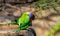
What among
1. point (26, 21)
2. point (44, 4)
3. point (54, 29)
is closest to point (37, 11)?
point (44, 4)

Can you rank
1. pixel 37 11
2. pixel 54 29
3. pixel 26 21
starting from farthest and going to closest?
pixel 37 11, pixel 54 29, pixel 26 21

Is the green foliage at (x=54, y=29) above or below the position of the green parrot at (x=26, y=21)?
below

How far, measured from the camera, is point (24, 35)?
4.15 ft

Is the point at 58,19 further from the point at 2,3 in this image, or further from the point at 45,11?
the point at 2,3

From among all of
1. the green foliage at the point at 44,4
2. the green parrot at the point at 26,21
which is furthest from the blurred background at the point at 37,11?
the green parrot at the point at 26,21

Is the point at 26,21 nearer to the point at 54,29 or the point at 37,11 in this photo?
the point at 54,29

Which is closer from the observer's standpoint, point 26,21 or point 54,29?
point 26,21

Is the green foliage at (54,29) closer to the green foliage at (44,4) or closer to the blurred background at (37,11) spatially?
the blurred background at (37,11)

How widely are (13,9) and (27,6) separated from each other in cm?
21

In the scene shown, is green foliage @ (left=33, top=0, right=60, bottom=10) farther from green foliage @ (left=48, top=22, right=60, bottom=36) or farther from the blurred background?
green foliage @ (left=48, top=22, right=60, bottom=36)

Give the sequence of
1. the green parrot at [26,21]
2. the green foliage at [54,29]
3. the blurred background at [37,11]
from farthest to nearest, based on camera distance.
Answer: the blurred background at [37,11]
the green foliage at [54,29]
the green parrot at [26,21]

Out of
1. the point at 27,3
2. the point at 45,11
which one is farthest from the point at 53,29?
the point at 27,3

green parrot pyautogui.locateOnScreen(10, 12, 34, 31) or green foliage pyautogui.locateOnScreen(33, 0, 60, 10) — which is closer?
green parrot pyautogui.locateOnScreen(10, 12, 34, 31)

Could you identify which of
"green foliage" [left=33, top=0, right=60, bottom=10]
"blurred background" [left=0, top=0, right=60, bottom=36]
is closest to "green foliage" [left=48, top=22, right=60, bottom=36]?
"blurred background" [left=0, top=0, right=60, bottom=36]
